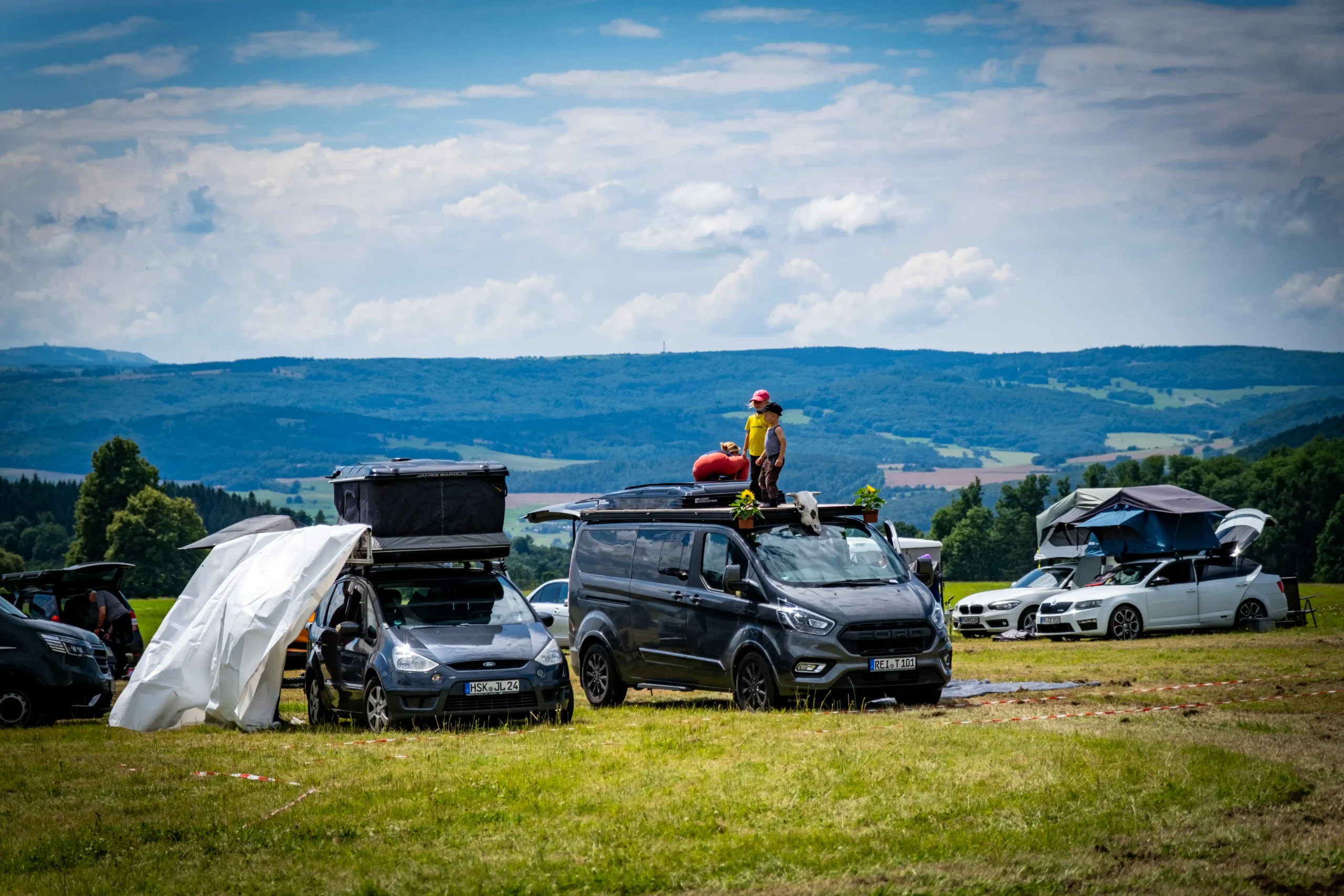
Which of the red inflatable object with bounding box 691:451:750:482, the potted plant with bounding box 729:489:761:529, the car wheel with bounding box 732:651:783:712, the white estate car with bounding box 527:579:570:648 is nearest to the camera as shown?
the car wheel with bounding box 732:651:783:712

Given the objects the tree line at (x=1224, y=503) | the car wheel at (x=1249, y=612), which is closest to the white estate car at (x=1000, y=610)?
the car wheel at (x=1249, y=612)

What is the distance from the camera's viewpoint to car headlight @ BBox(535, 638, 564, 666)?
50.8ft

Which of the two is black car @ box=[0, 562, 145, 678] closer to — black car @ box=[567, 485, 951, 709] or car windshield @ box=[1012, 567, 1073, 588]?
black car @ box=[567, 485, 951, 709]

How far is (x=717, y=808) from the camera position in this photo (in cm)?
1029

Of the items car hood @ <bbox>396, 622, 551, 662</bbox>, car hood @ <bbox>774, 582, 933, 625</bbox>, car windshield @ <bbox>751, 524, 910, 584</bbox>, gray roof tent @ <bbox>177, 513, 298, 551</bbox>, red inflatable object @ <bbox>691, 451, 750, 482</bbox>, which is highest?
red inflatable object @ <bbox>691, 451, 750, 482</bbox>

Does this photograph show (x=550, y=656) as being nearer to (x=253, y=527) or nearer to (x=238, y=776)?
(x=238, y=776)

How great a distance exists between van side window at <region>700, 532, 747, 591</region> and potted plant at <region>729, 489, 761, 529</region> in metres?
0.26

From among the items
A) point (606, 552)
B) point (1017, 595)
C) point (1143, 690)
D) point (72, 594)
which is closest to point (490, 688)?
point (606, 552)

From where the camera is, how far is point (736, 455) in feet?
66.2

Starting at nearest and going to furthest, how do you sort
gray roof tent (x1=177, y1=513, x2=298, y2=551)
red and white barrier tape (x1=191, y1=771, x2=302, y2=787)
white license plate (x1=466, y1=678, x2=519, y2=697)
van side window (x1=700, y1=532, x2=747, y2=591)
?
red and white barrier tape (x1=191, y1=771, x2=302, y2=787)
white license plate (x1=466, y1=678, x2=519, y2=697)
van side window (x1=700, y1=532, x2=747, y2=591)
gray roof tent (x1=177, y1=513, x2=298, y2=551)

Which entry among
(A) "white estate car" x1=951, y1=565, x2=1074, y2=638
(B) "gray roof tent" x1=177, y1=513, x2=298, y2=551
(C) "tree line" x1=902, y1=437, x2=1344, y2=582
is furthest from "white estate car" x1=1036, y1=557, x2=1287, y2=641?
(C) "tree line" x1=902, y1=437, x2=1344, y2=582

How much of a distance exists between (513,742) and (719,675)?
3276mm

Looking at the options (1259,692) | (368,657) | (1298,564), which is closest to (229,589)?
(368,657)

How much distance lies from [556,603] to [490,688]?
19.0m
